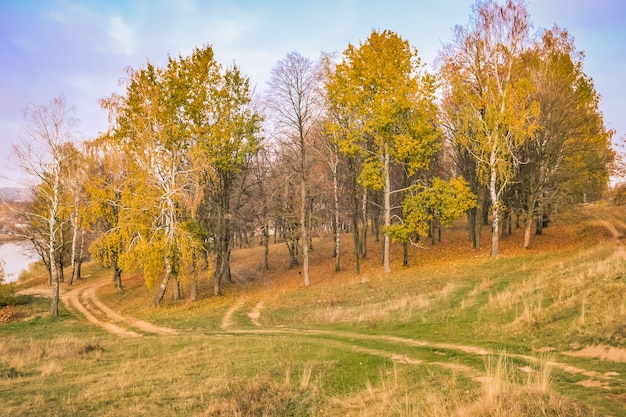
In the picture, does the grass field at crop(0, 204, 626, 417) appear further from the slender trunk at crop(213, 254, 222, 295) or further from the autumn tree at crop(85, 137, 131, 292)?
the autumn tree at crop(85, 137, 131, 292)

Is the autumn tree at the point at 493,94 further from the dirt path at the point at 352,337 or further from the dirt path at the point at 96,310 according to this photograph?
the dirt path at the point at 96,310

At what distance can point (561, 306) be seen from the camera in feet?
44.8

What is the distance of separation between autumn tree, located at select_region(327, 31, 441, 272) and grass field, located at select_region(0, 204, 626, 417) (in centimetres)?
821

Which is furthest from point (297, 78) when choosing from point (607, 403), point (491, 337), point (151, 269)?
point (607, 403)

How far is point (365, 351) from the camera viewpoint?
13.0 metres

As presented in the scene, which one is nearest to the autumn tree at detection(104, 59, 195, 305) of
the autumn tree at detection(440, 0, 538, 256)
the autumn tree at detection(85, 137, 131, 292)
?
the autumn tree at detection(85, 137, 131, 292)

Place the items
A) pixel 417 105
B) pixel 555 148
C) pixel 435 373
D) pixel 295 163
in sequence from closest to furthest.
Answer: pixel 435 373
pixel 417 105
pixel 555 148
pixel 295 163

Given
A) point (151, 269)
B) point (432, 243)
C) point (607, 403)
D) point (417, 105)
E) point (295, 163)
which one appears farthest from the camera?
point (432, 243)

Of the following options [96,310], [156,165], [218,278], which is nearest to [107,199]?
[156,165]

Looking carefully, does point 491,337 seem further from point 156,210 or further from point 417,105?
point 156,210

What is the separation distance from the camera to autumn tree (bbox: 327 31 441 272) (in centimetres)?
2808

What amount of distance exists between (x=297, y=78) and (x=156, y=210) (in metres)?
13.9

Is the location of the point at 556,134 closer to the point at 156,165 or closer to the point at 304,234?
the point at 304,234

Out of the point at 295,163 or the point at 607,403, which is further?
the point at 295,163
